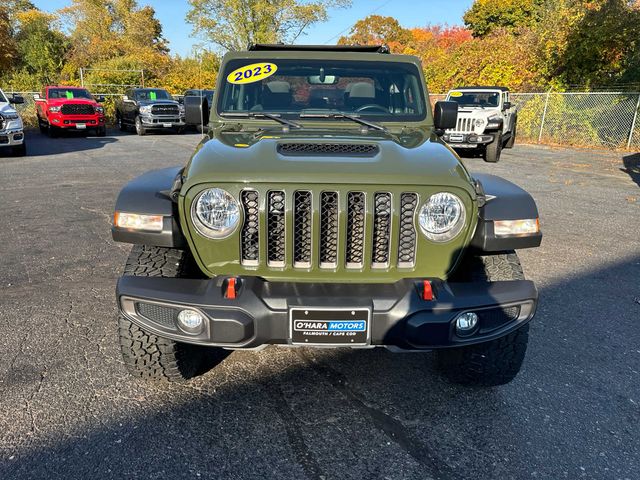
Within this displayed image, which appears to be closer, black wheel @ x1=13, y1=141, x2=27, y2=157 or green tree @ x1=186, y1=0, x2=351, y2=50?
black wheel @ x1=13, y1=141, x2=27, y2=157

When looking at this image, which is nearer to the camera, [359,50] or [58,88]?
[359,50]

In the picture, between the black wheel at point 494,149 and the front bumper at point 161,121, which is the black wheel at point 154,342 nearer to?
the black wheel at point 494,149

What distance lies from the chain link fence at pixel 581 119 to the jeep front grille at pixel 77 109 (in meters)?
15.0

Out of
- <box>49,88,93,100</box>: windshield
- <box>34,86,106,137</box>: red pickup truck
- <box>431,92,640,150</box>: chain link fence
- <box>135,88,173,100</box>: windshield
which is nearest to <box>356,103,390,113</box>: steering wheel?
<box>431,92,640,150</box>: chain link fence

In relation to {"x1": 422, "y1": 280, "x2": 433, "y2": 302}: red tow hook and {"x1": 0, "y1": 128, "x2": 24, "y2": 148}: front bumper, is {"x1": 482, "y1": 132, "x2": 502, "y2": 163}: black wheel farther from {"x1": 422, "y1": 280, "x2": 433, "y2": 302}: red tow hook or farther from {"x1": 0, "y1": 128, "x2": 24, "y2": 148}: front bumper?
{"x1": 0, "y1": 128, "x2": 24, "y2": 148}: front bumper

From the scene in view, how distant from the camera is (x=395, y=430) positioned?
8.14 ft

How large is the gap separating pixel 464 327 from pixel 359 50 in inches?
108

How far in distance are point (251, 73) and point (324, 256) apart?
1.89 meters

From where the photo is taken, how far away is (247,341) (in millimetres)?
2232

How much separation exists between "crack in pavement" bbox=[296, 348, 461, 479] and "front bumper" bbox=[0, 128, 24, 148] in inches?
458

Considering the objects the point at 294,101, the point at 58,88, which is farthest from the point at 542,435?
the point at 58,88

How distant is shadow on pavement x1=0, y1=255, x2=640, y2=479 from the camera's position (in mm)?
2215

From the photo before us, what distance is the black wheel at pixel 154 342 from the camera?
2.56 meters

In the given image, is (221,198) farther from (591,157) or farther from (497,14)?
(497,14)
